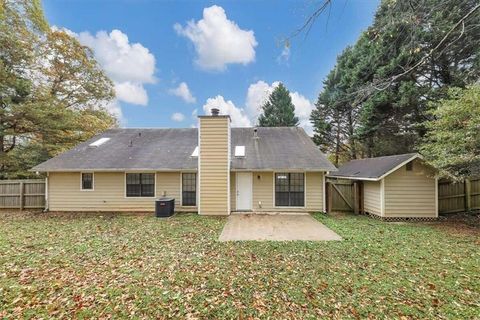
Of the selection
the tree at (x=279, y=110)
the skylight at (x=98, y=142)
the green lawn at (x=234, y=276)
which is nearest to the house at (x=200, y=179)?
the skylight at (x=98, y=142)

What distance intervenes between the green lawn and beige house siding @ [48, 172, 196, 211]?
12.4 ft

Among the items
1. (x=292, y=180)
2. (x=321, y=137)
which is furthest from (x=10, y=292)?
(x=321, y=137)

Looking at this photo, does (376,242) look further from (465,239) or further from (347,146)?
(347,146)

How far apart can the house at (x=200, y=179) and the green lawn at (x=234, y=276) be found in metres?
3.69

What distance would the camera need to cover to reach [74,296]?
3910mm

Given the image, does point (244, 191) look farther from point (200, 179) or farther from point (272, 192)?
point (200, 179)

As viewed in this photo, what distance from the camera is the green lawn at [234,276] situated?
3.59 m

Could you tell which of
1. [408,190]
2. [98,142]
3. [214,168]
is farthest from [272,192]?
[98,142]

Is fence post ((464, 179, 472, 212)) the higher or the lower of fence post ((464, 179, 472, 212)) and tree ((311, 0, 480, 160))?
the lower

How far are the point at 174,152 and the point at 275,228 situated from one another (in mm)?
7064

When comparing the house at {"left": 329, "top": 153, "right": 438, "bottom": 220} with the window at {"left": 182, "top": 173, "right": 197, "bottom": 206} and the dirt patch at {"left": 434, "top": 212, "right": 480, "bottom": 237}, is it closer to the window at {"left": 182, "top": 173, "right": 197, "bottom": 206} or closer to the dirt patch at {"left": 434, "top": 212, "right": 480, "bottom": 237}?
the dirt patch at {"left": 434, "top": 212, "right": 480, "bottom": 237}

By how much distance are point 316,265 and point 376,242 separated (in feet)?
9.31

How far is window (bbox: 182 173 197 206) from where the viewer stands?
1171 cm

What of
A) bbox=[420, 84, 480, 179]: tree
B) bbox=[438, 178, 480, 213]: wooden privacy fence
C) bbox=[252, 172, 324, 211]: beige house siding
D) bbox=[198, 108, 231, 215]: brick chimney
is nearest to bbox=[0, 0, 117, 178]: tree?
bbox=[198, 108, 231, 215]: brick chimney
